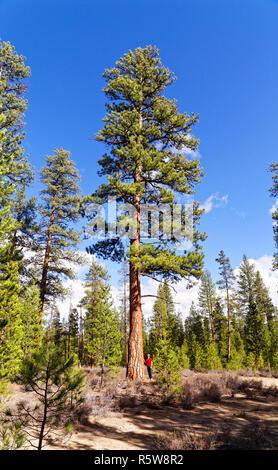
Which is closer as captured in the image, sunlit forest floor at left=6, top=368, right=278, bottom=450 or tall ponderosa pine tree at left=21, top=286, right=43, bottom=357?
sunlit forest floor at left=6, top=368, right=278, bottom=450

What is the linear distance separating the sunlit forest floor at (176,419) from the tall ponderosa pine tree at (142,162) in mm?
1958

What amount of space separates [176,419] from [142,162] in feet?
30.1

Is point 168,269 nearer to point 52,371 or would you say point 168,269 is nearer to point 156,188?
point 156,188

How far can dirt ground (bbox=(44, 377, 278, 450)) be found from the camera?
4.66 meters

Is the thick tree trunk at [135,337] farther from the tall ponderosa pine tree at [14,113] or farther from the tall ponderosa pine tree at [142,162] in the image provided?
the tall ponderosa pine tree at [14,113]

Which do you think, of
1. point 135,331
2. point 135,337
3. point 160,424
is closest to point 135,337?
point 135,337

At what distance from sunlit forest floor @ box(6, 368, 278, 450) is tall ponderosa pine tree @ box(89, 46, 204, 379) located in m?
1.96

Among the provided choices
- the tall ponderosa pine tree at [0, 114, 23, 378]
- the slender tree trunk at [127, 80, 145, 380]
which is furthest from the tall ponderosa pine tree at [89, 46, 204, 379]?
the tall ponderosa pine tree at [0, 114, 23, 378]

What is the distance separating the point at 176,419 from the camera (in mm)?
6297

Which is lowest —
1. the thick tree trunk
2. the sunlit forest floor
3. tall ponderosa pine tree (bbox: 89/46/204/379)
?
the sunlit forest floor

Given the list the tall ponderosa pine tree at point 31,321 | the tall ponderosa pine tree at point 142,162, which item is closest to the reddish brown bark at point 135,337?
the tall ponderosa pine tree at point 142,162

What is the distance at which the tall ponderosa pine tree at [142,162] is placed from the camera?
32.1 feet

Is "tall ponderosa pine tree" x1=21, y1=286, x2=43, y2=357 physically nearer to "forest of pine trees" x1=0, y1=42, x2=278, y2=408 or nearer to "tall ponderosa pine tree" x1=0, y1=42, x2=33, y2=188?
"forest of pine trees" x1=0, y1=42, x2=278, y2=408
